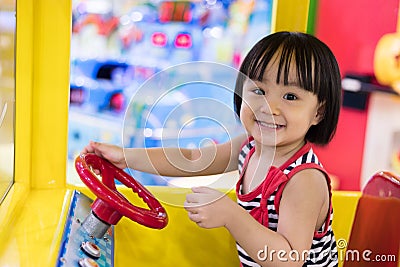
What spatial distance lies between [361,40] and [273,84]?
5.60 ft

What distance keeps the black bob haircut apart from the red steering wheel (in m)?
0.24

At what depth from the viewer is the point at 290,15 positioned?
1341 millimetres

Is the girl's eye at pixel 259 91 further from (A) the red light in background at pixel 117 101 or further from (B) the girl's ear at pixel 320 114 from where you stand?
(A) the red light in background at pixel 117 101

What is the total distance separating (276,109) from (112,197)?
0.31 meters

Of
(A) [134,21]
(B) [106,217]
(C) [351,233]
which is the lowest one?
(C) [351,233]

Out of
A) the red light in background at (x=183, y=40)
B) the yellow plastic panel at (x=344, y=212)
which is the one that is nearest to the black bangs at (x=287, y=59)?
the yellow plastic panel at (x=344, y=212)

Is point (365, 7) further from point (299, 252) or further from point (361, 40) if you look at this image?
point (299, 252)

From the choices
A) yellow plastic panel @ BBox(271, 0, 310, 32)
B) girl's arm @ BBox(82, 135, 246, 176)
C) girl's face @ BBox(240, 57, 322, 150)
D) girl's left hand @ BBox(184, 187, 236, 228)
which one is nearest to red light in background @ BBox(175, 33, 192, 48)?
yellow plastic panel @ BBox(271, 0, 310, 32)

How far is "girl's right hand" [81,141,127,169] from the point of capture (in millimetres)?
1136

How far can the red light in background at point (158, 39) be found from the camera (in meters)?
2.53

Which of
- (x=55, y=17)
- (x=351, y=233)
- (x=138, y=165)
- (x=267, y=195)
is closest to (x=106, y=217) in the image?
A: (x=138, y=165)

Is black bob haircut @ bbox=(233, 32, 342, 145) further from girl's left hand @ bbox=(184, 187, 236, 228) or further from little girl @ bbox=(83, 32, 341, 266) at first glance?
girl's left hand @ bbox=(184, 187, 236, 228)

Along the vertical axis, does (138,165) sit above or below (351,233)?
above

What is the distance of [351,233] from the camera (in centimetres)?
135
